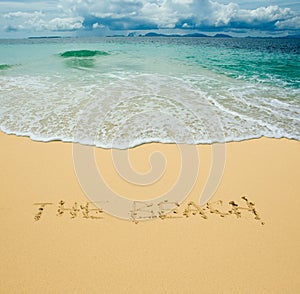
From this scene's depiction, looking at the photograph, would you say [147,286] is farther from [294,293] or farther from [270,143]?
[270,143]

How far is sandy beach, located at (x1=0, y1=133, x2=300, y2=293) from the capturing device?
9.51 feet

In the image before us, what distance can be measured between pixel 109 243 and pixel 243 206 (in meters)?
2.27

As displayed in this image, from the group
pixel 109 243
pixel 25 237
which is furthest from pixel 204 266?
pixel 25 237

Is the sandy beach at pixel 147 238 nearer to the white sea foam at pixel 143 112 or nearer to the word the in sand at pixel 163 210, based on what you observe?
the word the in sand at pixel 163 210

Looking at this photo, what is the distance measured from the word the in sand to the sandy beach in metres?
0.03

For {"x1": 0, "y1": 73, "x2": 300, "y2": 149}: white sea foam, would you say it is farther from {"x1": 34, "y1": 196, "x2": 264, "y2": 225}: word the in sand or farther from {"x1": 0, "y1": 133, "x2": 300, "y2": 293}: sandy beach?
{"x1": 34, "y1": 196, "x2": 264, "y2": 225}: word the in sand

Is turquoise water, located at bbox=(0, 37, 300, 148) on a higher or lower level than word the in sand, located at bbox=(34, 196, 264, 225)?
higher

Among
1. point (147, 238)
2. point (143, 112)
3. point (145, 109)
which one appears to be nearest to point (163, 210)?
point (147, 238)

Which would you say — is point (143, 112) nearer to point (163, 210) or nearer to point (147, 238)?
point (163, 210)

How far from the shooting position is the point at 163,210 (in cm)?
396

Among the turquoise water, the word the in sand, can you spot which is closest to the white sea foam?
the turquoise water

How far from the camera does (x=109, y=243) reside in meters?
3.35

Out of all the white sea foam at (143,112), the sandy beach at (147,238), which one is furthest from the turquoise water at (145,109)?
the sandy beach at (147,238)

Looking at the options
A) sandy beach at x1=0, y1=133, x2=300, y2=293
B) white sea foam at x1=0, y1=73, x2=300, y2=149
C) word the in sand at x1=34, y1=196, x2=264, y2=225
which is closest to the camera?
sandy beach at x1=0, y1=133, x2=300, y2=293
